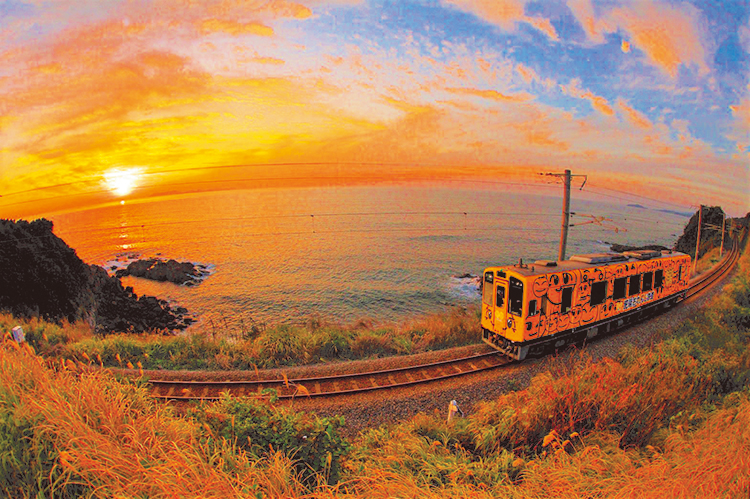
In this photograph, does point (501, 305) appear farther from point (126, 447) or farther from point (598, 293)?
point (126, 447)

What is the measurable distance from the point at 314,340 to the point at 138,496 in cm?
1008

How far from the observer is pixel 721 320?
1513 cm

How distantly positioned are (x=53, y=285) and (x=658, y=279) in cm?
3257

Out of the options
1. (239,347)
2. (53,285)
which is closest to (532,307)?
(239,347)

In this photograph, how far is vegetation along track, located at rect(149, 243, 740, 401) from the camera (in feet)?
31.2

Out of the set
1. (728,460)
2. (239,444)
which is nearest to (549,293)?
(728,460)

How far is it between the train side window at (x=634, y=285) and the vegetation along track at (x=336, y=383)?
6.92m

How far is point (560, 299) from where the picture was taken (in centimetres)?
1123

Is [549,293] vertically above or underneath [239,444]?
above

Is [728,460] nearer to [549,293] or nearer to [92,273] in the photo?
[549,293]

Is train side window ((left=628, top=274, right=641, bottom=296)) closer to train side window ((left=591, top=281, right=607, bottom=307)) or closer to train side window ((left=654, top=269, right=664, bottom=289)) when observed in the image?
train side window ((left=654, top=269, right=664, bottom=289))

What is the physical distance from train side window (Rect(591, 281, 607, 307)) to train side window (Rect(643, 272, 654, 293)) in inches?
142

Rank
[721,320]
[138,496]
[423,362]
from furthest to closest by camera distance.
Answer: [721,320] < [423,362] < [138,496]

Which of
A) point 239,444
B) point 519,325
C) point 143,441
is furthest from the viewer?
point 519,325
